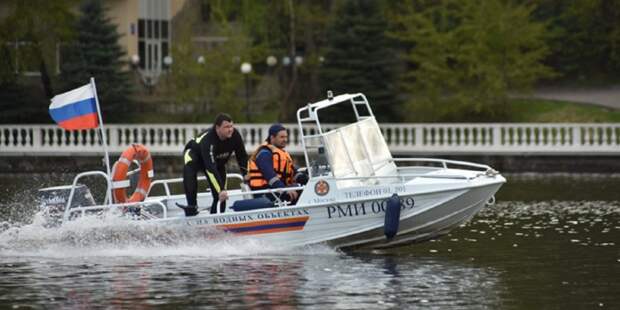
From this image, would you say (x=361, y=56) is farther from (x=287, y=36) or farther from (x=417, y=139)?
(x=417, y=139)

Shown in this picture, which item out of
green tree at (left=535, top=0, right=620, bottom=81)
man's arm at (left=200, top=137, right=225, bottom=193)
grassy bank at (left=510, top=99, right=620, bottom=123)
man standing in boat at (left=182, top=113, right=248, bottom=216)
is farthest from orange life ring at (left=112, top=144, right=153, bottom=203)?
green tree at (left=535, top=0, right=620, bottom=81)

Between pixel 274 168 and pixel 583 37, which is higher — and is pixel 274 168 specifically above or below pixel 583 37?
below

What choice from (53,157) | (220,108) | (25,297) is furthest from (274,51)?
(25,297)

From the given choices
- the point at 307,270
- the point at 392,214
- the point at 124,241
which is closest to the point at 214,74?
the point at 124,241

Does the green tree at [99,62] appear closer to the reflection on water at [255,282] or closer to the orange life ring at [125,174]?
the orange life ring at [125,174]

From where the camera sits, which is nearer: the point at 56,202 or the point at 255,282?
the point at 255,282

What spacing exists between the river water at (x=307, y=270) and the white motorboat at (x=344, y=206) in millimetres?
256

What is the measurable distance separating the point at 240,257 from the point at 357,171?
1959mm

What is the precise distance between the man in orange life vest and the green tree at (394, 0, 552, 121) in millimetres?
27060

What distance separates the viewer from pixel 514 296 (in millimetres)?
18000

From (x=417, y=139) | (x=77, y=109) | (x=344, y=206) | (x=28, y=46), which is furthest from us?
(x=28, y=46)

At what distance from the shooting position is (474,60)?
49.0 m

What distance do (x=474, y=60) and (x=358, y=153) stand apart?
27.4 m

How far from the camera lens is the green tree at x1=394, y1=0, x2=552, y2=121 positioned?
48750mm
